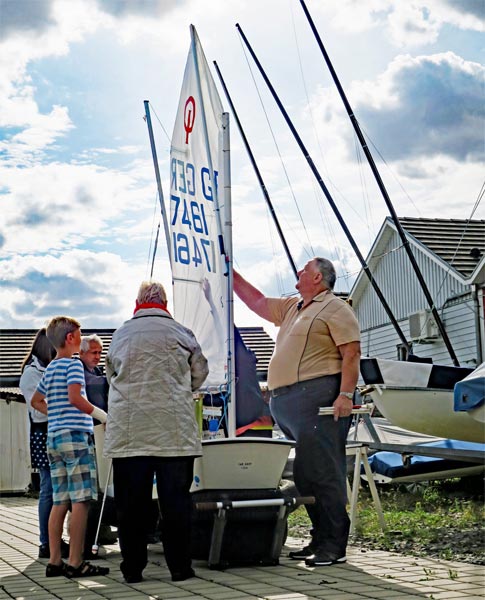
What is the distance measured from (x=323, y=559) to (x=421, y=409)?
641cm

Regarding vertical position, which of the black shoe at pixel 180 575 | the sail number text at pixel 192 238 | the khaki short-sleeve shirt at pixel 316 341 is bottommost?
the black shoe at pixel 180 575

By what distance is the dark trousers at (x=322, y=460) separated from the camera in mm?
5801

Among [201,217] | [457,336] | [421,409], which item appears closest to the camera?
[201,217]

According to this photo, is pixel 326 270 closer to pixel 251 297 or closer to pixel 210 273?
pixel 251 297

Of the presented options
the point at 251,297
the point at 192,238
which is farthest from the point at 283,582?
the point at 192,238

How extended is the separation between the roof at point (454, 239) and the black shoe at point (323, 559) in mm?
16696

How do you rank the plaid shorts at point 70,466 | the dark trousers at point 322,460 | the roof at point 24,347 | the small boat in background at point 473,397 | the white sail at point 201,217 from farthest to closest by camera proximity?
the roof at point 24,347
the small boat in background at point 473,397
the white sail at point 201,217
the dark trousers at point 322,460
the plaid shorts at point 70,466

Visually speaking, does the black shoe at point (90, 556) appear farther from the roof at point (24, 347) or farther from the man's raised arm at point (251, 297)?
the roof at point (24, 347)

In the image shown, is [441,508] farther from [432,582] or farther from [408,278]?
[408,278]

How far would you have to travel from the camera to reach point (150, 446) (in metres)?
5.18

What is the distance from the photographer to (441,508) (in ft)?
29.5

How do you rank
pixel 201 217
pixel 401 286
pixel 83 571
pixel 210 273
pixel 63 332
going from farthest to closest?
1. pixel 401 286
2. pixel 201 217
3. pixel 210 273
4. pixel 63 332
5. pixel 83 571

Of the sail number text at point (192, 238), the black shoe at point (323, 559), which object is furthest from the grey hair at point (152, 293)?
the black shoe at point (323, 559)

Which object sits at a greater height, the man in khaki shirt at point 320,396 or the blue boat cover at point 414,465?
the man in khaki shirt at point 320,396
